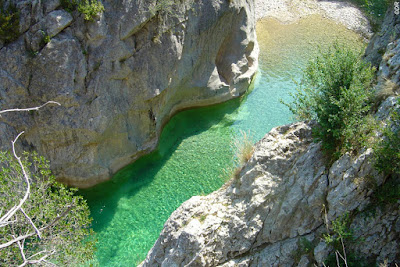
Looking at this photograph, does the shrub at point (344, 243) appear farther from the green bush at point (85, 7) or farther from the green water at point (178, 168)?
the green bush at point (85, 7)

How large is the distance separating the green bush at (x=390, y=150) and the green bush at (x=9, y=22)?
9.76m

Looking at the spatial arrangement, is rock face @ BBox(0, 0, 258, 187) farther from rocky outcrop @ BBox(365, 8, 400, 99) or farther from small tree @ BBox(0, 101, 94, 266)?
rocky outcrop @ BBox(365, 8, 400, 99)

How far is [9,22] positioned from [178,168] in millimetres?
6904

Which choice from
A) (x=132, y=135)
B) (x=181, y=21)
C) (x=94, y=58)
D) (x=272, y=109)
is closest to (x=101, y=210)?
(x=132, y=135)

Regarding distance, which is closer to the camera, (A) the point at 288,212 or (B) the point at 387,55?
(A) the point at 288,212

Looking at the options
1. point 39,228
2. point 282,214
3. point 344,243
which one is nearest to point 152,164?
point 39,228

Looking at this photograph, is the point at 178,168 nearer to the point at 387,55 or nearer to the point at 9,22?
the point at 9,22

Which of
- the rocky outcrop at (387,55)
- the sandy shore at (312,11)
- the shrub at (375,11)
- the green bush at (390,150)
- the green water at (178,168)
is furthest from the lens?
the sandy shore at (312,11)

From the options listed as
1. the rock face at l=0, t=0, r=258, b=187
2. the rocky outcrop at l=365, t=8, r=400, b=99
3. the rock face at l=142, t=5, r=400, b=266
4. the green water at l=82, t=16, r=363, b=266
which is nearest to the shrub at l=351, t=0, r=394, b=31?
the green water at l=82, t=16, r=363, b=266

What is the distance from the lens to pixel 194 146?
13.1 m

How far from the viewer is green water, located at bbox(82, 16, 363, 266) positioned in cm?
1054

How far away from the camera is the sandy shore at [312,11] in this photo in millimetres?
20297

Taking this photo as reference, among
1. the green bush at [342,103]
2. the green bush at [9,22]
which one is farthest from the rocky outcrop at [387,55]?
the green bush at [9,22]

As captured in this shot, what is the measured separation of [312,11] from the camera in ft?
69.5
